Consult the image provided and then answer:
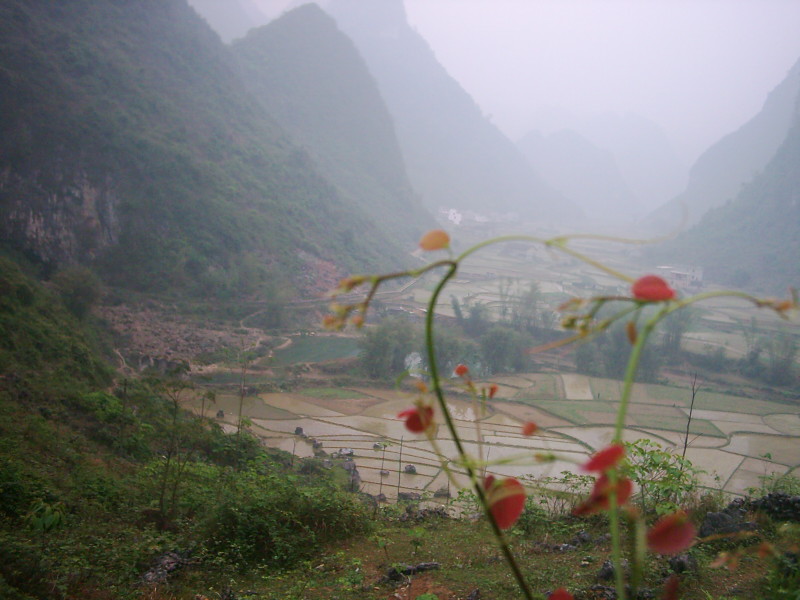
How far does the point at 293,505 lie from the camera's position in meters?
4.58

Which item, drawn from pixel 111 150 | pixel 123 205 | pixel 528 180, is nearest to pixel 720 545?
pixel 123 205

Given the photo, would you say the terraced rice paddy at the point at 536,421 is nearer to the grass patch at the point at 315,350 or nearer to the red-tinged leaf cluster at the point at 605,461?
the grass patch at the point at 315,350

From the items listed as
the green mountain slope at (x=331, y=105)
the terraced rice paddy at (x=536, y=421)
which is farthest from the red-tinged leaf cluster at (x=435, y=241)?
the green mountain slope at (x=331, y=105)

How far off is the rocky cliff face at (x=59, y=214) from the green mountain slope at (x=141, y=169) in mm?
48

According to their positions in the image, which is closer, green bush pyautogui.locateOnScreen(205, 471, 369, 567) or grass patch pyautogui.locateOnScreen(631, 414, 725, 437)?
green bush pyautogui.locateOnScreen(205, 471, 369, 567)

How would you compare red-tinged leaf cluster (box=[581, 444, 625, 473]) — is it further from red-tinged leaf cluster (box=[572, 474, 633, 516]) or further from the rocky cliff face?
the rocky cliff face

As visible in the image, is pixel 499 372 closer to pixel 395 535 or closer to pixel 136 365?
pixel 136 365

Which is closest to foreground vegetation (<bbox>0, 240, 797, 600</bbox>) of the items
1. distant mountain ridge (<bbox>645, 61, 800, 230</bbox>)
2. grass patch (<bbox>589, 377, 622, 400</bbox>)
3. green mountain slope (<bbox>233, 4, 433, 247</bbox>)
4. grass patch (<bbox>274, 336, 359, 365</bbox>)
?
grass patch (<bbox>274, 336, 359, 365</bbox>)

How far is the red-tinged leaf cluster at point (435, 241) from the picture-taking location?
58cm

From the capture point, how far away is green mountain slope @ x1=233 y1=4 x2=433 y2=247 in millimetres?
50856

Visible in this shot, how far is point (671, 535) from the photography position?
50 cm

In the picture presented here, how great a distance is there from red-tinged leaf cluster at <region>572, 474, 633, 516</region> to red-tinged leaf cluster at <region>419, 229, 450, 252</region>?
276 millimetres

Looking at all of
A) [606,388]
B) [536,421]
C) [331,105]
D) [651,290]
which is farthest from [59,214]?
[331,105]

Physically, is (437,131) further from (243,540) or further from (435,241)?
(435,241)
